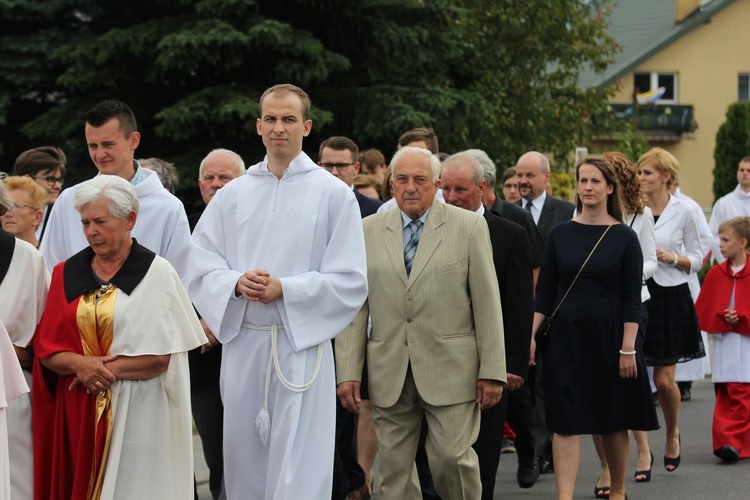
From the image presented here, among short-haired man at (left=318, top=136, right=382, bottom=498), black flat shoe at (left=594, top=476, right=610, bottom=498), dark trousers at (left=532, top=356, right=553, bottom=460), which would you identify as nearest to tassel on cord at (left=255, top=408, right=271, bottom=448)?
short-haired man at (left=318, top=136, right=382, bottom=498)

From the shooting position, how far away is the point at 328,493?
6805 millimetres

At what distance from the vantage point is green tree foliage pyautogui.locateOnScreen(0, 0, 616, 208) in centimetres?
1967

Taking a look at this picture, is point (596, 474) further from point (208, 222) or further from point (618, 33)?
point (618, 33)

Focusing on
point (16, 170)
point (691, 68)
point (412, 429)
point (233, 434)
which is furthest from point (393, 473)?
point (691, 68)

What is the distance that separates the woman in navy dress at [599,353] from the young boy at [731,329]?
274cm

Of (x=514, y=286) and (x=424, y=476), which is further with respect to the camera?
(x=424, y=476)

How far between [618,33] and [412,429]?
166 ft

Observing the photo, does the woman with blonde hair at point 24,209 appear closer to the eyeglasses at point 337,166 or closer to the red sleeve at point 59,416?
the red sleeve at point 59,416

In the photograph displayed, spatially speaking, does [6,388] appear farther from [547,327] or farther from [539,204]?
[539,204]

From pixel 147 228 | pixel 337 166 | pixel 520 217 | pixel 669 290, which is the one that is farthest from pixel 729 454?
pixel 147 228

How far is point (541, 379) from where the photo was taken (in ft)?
32.7

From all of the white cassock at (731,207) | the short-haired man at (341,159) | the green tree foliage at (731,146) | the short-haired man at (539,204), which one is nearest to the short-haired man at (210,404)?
the short-haired man at (341,159)

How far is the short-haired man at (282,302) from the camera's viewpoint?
670cm

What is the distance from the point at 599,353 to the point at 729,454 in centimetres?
282
